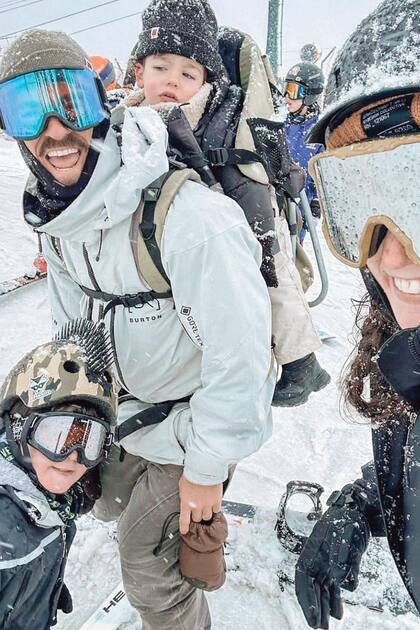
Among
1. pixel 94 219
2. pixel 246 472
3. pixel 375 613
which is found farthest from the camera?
pixel 246 472

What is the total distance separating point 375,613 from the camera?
7.98ft

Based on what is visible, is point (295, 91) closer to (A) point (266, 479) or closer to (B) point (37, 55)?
(A) point (266, 479)

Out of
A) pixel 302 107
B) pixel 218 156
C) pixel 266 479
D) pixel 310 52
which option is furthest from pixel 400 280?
pixel 310 52

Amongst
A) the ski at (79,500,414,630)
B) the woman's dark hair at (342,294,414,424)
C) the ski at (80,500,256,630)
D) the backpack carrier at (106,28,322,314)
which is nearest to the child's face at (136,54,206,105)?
the backpack carrier at (106,28,322,314)

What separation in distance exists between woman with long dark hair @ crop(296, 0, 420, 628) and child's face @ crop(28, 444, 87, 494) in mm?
1134

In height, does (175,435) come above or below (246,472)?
above

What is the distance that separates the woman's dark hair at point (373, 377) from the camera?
5.46 feet

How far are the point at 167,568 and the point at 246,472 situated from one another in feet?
5.48

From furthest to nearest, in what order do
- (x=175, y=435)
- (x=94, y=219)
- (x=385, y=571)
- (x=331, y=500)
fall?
(x=385, y=571)
(x=331, y=500)
(x=175, y=435)
(x=94, y=219)

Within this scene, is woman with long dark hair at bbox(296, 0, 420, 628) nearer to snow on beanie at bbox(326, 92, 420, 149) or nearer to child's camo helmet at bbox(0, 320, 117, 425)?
snow on beanie at bbox(326, 92, 420, 149)

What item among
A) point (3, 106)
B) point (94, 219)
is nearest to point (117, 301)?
point (94, 219)

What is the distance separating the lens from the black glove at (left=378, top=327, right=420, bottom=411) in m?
1.20

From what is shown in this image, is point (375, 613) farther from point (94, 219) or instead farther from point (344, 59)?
point (344, 59)

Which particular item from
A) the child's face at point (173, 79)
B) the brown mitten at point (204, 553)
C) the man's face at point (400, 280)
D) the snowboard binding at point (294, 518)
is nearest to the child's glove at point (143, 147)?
the child's face at point (173, 79)
